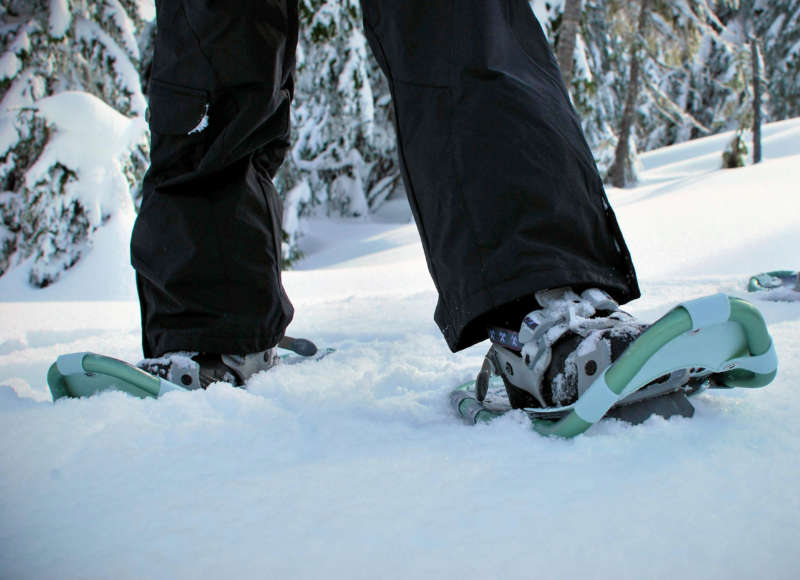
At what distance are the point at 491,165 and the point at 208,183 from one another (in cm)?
55

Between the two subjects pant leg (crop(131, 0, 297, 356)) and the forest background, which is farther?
the forest background

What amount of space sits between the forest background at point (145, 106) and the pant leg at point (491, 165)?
1.05m

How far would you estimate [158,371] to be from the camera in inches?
37.4

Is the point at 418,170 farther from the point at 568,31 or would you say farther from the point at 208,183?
the point at 568,31

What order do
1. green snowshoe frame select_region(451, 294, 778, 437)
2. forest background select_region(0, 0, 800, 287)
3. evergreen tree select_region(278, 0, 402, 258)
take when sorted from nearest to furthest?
green snowshoe frame select_region(451, 294, 778, 437), forest background select_region(0, 0, 800, 287), evergreen tree select_region(278, 0, 402, 258)

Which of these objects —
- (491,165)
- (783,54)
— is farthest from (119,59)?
(783,54)

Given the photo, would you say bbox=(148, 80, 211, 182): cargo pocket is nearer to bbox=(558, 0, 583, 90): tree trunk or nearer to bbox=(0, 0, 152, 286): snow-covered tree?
bbox=(0, 0, 152, 286): snow-covered tree

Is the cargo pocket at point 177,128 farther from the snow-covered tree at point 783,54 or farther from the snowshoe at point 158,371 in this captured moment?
the snow-covered tree at point 783,54

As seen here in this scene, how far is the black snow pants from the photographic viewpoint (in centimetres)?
72

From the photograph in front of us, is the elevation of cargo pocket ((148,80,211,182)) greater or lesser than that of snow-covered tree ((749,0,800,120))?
lesser

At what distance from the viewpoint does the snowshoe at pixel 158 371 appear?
804 mm

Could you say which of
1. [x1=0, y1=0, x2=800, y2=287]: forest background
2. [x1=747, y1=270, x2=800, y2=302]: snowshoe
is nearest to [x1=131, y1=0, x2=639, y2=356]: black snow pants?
[x1=0, y1=0, x2=800, y2=287]: forest background

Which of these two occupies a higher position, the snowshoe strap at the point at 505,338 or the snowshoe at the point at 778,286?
the snowshoe strap at the point at 505,338

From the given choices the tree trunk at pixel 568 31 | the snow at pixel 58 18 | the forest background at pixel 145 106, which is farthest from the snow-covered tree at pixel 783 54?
the snow at pixel 58 18
